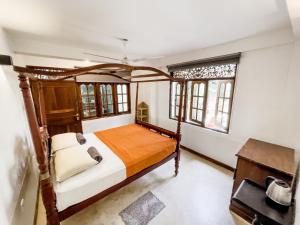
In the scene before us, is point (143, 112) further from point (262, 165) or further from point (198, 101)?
point (262, 165)

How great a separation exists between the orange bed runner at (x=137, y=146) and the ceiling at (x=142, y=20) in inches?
70.4

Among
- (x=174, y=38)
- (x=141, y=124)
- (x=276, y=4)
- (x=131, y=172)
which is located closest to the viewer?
(x=276, y=4)

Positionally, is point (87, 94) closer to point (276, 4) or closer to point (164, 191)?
point (164, 191)

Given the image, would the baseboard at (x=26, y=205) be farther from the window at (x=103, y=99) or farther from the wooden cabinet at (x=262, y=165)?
the wooden cabinet at (x=262, y=165)

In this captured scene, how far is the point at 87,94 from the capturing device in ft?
12.3

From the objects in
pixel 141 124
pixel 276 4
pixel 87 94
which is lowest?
pixel 141 124

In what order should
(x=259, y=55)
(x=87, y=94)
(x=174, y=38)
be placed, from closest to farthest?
(x=259, y=55) < (x=174, y=38) < (x=87, y=94)

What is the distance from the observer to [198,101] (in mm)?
3205

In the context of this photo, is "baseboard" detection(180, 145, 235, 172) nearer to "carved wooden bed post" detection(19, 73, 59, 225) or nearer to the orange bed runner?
the orange bed runner

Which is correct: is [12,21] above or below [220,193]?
above

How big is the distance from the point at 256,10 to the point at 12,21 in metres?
2.92

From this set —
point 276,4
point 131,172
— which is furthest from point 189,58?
point 131,172

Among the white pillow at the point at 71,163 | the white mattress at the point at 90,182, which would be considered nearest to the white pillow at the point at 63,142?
the white pillow at the point at 71,163

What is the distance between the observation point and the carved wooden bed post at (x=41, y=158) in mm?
996
